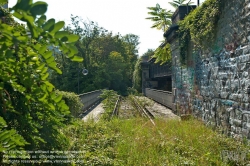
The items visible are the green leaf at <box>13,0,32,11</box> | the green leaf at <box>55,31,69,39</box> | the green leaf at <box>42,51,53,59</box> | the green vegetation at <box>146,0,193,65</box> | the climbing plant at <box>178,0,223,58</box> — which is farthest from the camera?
the green vegetation at <box>146,0,193,65</box>

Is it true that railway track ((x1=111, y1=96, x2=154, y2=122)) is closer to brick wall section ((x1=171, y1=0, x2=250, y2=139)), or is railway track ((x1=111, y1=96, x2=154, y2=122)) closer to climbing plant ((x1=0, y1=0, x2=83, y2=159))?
brick wall section ((x1=171, y1=0, x2=250, y2=139))

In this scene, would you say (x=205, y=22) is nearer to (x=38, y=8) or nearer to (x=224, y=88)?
(x=224, y=88)

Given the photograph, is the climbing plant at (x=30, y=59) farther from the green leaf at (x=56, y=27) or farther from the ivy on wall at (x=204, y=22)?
the ivy on wall at (x=204, y=22)

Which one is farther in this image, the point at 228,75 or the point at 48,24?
the point at 228,75

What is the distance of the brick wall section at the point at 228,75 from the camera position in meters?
5.30

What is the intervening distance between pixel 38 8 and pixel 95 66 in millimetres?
41751

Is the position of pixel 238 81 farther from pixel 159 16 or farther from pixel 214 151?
pixel 159 16

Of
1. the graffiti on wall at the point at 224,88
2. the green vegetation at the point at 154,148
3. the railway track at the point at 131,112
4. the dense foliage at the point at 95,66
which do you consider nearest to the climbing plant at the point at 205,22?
the graffiti on wall at the point at 224,88

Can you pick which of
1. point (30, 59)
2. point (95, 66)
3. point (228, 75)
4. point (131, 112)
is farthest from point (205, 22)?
point (95, 66)

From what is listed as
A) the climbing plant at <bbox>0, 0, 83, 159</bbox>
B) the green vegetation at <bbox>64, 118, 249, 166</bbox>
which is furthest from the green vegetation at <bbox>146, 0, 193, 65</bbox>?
the climbing plant at <bbox>0, 0, 83, 159</bbox>

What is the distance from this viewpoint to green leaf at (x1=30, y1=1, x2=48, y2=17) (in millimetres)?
840

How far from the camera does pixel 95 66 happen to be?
4225 centimetres

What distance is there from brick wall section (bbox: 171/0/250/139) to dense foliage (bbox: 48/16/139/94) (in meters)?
21.2

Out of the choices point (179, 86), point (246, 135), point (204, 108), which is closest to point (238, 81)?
point (246, 135)
